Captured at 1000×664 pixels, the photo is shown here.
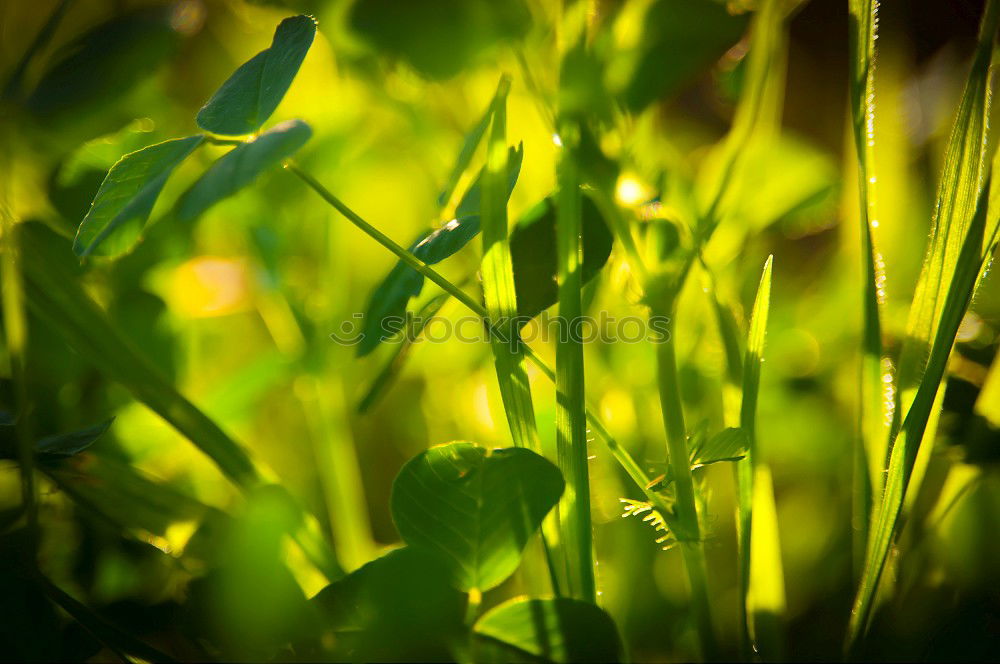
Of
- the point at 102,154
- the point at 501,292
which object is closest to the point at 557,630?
the point at 501,292

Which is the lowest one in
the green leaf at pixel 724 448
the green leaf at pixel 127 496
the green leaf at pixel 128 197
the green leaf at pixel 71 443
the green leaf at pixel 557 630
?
the green leaf at pixel 557 630

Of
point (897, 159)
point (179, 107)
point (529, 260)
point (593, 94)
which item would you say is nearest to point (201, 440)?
point (529, 260)

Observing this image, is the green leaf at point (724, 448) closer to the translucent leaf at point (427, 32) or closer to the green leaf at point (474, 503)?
the green leaf at point (474, 503)

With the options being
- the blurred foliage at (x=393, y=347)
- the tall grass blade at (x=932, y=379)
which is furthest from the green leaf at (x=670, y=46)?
the tall grass blade at (x=932, y=379)

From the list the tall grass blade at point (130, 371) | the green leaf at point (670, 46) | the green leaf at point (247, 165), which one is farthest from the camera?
the green leaf at point (670, 46)

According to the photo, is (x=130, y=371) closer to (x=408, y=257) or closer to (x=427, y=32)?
(x=408, y=257)

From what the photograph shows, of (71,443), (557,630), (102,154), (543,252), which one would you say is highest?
(102,154)

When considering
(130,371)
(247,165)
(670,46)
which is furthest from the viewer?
(670,46)

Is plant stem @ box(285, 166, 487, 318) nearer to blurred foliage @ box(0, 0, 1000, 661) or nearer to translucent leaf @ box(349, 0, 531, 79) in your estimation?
blurred foliage @ box(0, 0, 1000, 661)
